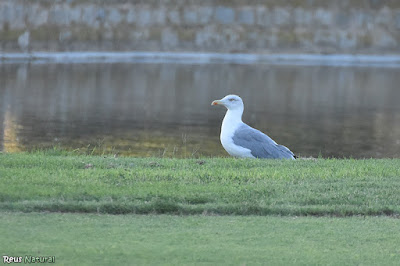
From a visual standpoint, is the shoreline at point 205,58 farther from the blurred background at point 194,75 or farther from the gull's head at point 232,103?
the gull's head at point 232,103

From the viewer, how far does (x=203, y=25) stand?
76312 mm

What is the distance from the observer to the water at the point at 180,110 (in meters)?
20.0

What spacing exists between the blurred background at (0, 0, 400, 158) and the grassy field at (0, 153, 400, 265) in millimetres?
4037

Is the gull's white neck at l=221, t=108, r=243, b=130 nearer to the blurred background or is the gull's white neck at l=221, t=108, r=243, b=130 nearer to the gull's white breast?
the gull's white breast

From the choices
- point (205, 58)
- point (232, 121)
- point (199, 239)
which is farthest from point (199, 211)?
point (205, 58)

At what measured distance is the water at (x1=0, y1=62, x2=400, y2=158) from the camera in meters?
20.0

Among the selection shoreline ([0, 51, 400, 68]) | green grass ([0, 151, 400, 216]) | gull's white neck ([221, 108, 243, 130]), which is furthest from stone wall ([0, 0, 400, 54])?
green grass ([0, 151, 400, 216])

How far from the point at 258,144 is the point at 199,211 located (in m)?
3.81

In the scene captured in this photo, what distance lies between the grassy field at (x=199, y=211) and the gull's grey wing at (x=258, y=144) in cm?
71

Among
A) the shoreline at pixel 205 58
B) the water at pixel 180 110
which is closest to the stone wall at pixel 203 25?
the shoreline at pixel 205 58

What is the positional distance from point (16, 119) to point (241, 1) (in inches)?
2330

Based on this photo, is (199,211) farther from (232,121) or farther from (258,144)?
(232,121)

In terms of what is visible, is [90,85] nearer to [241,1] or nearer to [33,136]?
[33,136]

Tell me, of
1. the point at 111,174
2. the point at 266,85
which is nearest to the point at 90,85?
the point at 266,85
